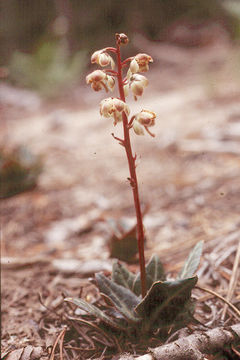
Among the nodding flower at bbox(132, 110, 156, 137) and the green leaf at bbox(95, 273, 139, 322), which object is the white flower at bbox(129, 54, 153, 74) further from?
the green leaf at bbox(95, 273, 139, 322)

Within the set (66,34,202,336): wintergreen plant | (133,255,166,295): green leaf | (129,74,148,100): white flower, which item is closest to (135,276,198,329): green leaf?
(66,34,202,336): wintergreen plant

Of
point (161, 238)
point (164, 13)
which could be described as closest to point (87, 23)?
point (164, 13)

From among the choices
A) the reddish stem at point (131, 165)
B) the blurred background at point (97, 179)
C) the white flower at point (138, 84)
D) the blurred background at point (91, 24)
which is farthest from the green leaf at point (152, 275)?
the blurred background at point (91, 24)

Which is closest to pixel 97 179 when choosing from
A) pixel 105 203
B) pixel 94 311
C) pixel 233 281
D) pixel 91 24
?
pixel 105 203

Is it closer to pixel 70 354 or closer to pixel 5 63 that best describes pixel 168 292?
pixel 70 354

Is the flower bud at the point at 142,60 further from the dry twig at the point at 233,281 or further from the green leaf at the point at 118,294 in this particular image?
the dry twig at the point at 233,281

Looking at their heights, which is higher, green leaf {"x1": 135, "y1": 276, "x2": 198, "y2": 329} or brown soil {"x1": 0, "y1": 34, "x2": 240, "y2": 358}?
brown soil {"x1": 0, "y1": 34, "x2": 240, "y2": 358}

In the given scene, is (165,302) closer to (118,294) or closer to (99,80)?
(118,294)
